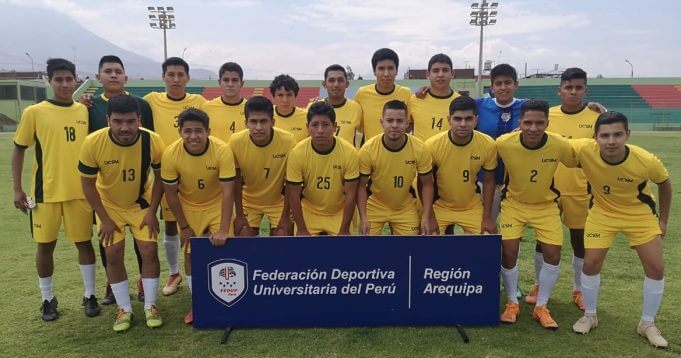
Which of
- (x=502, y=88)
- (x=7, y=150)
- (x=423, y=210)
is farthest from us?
(x=7, y=150)

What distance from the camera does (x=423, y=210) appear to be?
4.32 m

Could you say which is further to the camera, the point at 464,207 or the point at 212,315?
the point at 464,207

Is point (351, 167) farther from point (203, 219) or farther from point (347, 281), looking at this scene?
point (203, 219)

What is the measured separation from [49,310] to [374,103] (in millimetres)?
3690

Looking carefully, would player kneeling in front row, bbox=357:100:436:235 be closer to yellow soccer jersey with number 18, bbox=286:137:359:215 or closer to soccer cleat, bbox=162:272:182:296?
yellow soccer jersey with number 18, bbox=286:137:359:215

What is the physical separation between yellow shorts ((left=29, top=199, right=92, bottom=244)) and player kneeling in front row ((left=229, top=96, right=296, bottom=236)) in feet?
4.38

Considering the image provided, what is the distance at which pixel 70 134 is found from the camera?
13.7 ft

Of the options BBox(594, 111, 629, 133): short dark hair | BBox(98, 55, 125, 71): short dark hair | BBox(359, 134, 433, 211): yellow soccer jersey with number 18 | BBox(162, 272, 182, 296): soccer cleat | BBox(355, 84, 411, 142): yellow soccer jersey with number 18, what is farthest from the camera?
BBox(355, 84, 411, 142): yellow soccer jersey with number 18

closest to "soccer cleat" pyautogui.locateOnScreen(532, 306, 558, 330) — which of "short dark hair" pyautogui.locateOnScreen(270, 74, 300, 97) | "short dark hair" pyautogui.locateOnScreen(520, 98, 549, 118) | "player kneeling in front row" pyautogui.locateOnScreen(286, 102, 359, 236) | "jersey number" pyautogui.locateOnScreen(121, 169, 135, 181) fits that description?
"short dark hair" pyautogui.locateOnScreen(520, 98, 549, 118)

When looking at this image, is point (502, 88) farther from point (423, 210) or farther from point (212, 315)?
point (212, 315)

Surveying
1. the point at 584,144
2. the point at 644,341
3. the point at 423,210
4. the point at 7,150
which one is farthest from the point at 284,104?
the point at 7,150

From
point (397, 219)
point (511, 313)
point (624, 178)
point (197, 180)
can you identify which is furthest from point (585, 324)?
point (197, 180)

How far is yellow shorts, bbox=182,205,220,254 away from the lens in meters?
4.25

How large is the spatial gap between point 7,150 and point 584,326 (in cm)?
2382
